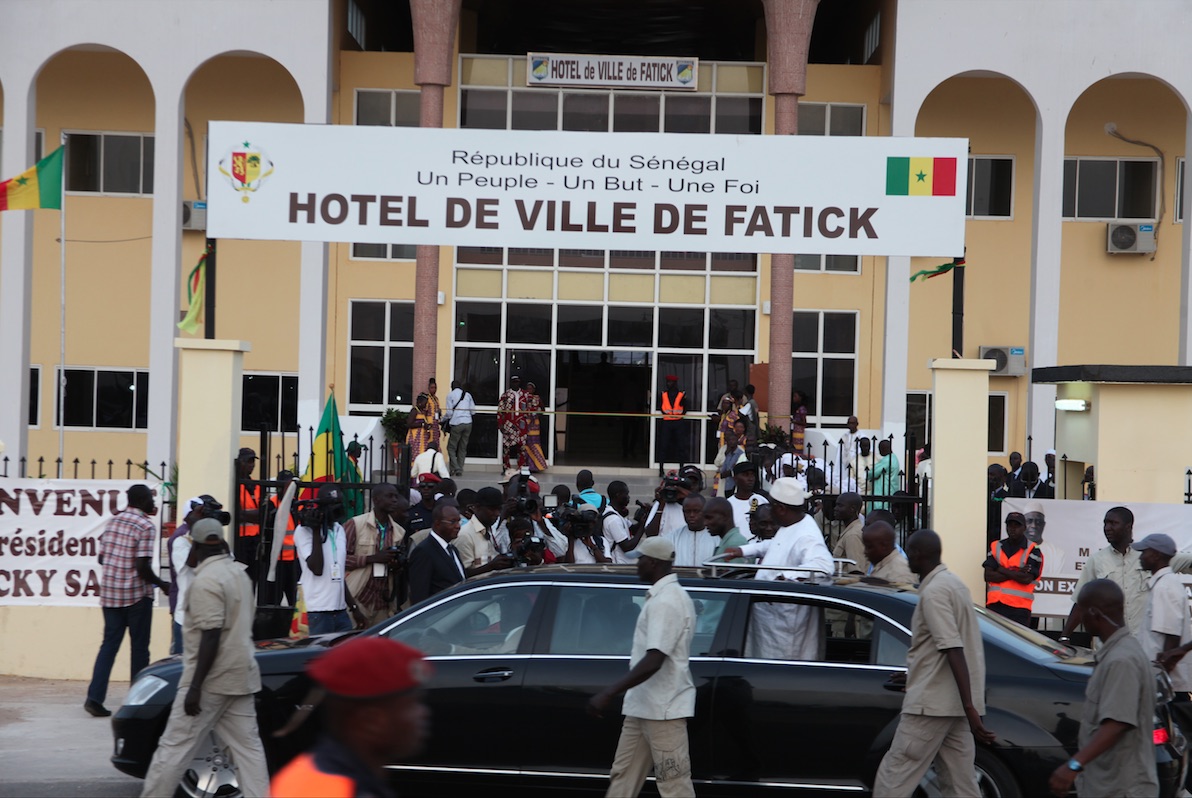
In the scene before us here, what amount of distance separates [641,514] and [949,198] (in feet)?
13.1

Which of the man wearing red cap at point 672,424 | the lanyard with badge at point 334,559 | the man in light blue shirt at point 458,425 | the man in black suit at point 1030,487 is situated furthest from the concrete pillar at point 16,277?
the man in black suit at point 1030,487

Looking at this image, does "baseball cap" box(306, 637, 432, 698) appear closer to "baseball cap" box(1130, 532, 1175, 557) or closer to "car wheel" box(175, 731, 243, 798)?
"car wheel" box(175, 731, 243, 798)

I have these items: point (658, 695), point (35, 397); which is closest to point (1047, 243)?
point (658, 695)

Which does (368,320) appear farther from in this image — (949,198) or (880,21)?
(949,198)

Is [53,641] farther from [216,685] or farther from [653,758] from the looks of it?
[653,758]

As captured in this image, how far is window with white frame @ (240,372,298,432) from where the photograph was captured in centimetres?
2453

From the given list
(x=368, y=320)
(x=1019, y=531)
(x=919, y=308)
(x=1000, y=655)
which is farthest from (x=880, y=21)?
(x=1000, y=655)

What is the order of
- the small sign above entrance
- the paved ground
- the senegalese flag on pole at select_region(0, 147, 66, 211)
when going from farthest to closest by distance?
the small sign above entrance → the senegalese flag on pole at select_region(0, 147, 66, 211) → the paved ground

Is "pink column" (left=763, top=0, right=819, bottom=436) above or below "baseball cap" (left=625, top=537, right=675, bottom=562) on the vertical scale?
above

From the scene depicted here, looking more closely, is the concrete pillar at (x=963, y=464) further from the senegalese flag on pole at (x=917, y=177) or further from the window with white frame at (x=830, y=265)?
→ the window with white frame at (x=830, y=265)

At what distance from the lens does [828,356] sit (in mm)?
24688

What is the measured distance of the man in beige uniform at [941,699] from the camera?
6059mm

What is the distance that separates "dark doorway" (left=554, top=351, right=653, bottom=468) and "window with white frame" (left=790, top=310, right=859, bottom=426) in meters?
2.97

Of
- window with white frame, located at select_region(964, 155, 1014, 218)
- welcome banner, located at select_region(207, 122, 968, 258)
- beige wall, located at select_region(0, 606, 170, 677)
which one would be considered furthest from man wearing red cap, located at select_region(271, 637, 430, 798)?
window with white frame, located at select_region(964, 155, 1014, 218)
